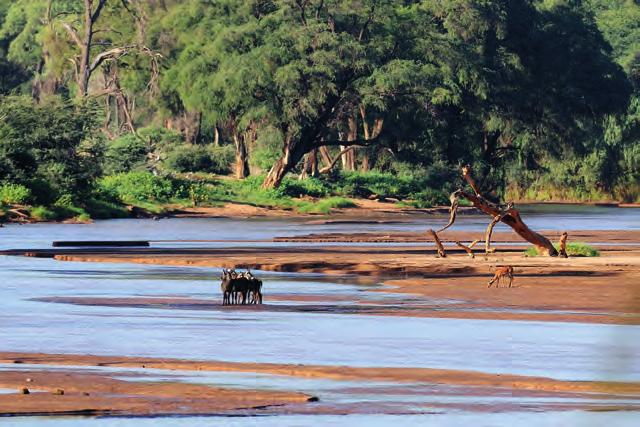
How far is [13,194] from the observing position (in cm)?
6969

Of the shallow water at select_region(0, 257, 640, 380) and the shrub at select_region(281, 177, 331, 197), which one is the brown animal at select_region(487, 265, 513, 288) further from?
the shrub at select_region(281, 177, 331, 197)

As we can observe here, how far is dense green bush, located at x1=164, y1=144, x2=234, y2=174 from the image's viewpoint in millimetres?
95125

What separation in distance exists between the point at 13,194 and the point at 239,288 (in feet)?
139

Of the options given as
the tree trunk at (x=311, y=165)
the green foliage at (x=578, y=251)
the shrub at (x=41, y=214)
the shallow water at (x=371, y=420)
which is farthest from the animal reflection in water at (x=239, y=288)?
Result: the tree trunk at (x=311, y=165)

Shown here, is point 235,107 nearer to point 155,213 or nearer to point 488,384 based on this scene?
point 155,213

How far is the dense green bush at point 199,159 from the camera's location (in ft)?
312

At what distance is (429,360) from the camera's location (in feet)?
65.8

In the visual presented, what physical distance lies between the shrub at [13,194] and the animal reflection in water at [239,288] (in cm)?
4094

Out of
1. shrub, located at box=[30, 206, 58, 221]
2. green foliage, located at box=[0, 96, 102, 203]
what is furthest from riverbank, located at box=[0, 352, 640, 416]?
green foliage, located at box=[0, 96, 102, 203]

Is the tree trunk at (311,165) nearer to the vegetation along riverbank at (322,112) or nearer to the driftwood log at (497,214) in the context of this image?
the vegetation along riverbank at (322,112)

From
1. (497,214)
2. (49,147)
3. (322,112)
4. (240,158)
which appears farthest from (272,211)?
(497,214)

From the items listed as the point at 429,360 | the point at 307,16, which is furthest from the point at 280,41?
the point at 429,360

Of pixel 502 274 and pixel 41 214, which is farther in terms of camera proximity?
pixel 41 214

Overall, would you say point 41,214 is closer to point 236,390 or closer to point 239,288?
point 239,288
